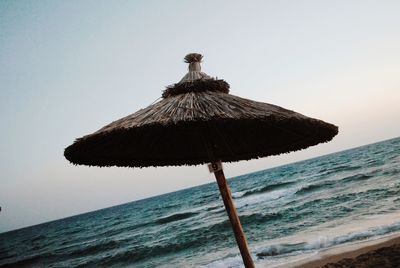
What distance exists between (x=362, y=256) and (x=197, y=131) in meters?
Result: 5.93

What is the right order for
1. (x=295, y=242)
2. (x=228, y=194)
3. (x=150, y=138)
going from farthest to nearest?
(x=295, y=242) < (x=150, y=138) < (x=228, y=194)

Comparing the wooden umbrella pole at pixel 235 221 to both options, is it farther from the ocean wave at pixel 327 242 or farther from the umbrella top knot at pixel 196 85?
the ocean wave at pixel 327 242

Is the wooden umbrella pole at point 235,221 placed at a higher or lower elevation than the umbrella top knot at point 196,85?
lower

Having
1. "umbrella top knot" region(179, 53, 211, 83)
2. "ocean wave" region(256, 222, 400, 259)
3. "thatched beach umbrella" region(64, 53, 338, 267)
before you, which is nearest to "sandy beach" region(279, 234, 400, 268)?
"ocean wave" region(256, 222, 400, 259)

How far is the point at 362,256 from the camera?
705cm

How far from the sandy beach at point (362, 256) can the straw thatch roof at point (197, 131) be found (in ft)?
14.9

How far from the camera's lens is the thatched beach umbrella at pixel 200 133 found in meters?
2.37

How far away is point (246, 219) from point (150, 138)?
50.7 feet

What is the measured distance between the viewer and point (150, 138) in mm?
3402

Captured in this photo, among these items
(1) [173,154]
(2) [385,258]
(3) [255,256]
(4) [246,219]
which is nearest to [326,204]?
(4) [246,219]

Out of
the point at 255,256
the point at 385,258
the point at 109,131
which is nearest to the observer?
the point at 109,131

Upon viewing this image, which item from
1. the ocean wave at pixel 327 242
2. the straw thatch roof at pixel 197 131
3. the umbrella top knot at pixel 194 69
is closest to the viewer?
the straw thatch roof at pixel 197 131

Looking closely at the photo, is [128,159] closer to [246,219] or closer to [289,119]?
[289,119]

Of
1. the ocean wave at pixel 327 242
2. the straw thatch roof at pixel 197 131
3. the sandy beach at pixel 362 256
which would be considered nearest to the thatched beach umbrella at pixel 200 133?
the straw thatch roof at pixel 197 131
